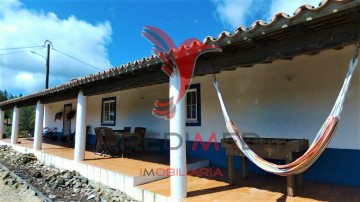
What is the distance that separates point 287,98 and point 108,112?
7913 mm

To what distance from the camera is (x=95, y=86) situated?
7.04 m

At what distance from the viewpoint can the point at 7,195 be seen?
6.50m

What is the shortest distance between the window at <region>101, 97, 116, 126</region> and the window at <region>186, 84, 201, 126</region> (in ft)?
14.4

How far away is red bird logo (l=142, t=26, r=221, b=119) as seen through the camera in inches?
154

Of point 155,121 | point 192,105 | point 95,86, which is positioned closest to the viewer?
point 95,86

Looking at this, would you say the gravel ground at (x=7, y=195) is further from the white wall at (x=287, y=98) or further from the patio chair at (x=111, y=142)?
the white wall at (x=287, y=98)

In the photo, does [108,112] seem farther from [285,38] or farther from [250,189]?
[285,38]

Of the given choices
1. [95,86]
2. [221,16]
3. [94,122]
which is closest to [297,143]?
[95,86]

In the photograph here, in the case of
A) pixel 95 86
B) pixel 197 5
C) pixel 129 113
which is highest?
pixel 197 5

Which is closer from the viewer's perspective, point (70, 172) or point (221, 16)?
point (70, 172)

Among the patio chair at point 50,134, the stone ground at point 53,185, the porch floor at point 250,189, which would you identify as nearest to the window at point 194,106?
the porch floor at point 250,189

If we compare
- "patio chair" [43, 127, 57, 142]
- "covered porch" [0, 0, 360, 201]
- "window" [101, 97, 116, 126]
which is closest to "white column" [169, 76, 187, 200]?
"covered porch" [0, 0, 360, 201]

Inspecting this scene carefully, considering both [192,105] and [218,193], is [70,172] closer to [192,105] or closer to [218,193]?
[192,105]

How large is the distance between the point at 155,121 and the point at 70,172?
3.10m
